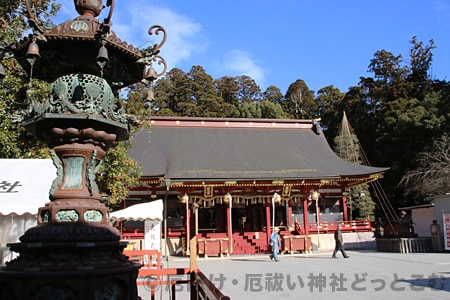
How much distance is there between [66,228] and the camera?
345 centimetres

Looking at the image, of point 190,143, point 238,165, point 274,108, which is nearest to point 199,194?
point 238,165

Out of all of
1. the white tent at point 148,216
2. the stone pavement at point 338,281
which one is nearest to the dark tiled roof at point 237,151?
the white tent at point 148,216

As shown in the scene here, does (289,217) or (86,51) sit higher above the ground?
(86,51)

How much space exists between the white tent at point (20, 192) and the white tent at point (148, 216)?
2.78 m

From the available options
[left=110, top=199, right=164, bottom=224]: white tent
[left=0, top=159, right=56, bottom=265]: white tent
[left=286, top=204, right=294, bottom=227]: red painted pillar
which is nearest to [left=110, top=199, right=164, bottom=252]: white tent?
[left=110, top=199, right=164, bottom=224]: white tent

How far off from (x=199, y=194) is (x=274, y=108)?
25388 millimetres

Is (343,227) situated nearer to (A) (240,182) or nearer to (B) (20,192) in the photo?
(A) (240,182)

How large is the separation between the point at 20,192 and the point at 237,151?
15433 mm

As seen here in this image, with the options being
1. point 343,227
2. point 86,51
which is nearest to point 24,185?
point 86,51

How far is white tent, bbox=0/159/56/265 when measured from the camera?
7610 millimetres

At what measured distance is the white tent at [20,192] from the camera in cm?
761

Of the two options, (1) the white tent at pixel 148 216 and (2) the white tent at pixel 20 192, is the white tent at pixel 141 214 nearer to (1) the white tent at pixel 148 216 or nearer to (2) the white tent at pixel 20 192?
(1) the white tent at pixel 148 216

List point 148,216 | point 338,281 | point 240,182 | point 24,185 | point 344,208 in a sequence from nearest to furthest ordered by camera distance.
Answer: point 24,185, point 338,281, point 148,216, point 240,182, point 344,208

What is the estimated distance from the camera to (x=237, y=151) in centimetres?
2273
